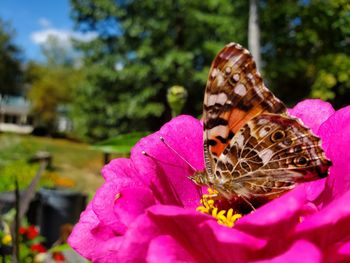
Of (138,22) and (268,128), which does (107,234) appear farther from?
(138,22)

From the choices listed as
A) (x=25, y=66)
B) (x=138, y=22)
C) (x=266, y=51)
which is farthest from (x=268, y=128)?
(x=25, y=66)

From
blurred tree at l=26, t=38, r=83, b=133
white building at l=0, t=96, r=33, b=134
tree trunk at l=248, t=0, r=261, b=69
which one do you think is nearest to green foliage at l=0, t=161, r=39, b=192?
tree trunk at l=248, t=0, r=261, b=69

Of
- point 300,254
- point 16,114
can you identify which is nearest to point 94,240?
point 300,254

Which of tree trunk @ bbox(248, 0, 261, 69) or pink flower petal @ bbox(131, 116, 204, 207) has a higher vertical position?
tree trunk @ bbox(248, 0, 261, 69)

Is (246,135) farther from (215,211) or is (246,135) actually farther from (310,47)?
(310,47)

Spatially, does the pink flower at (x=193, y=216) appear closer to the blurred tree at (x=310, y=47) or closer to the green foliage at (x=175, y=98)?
the green foliage at (x=175, y=98)

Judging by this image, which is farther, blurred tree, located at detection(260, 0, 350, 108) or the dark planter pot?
the dark planter pot

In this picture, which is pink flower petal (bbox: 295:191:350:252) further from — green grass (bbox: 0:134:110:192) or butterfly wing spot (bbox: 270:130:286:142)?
green grass (bbox: 0:134:110:192)
